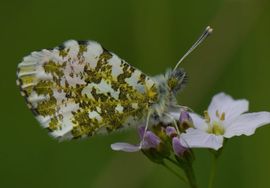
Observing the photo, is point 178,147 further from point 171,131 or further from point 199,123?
point 199,123

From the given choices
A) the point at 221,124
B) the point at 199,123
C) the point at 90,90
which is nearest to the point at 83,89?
the point at 90,90

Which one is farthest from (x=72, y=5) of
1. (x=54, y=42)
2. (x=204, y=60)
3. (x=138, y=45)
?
(x=204, y=60)

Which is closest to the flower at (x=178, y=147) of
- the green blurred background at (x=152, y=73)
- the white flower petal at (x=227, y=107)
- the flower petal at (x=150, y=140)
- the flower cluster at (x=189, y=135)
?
the flower cluster at (x=189, y=135)

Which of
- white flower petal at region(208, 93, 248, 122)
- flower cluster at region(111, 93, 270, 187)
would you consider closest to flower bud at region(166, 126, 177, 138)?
flower cluster at region(111, 93, 270, 187)

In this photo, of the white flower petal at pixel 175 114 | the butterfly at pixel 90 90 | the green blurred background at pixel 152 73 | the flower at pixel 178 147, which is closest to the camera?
the flower at pixel 178 147

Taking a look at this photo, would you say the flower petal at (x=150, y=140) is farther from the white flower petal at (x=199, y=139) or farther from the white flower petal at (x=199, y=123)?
the white flower petal at (x=199, y=123)

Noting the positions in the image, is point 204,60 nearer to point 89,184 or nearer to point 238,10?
Result: point 238,10
